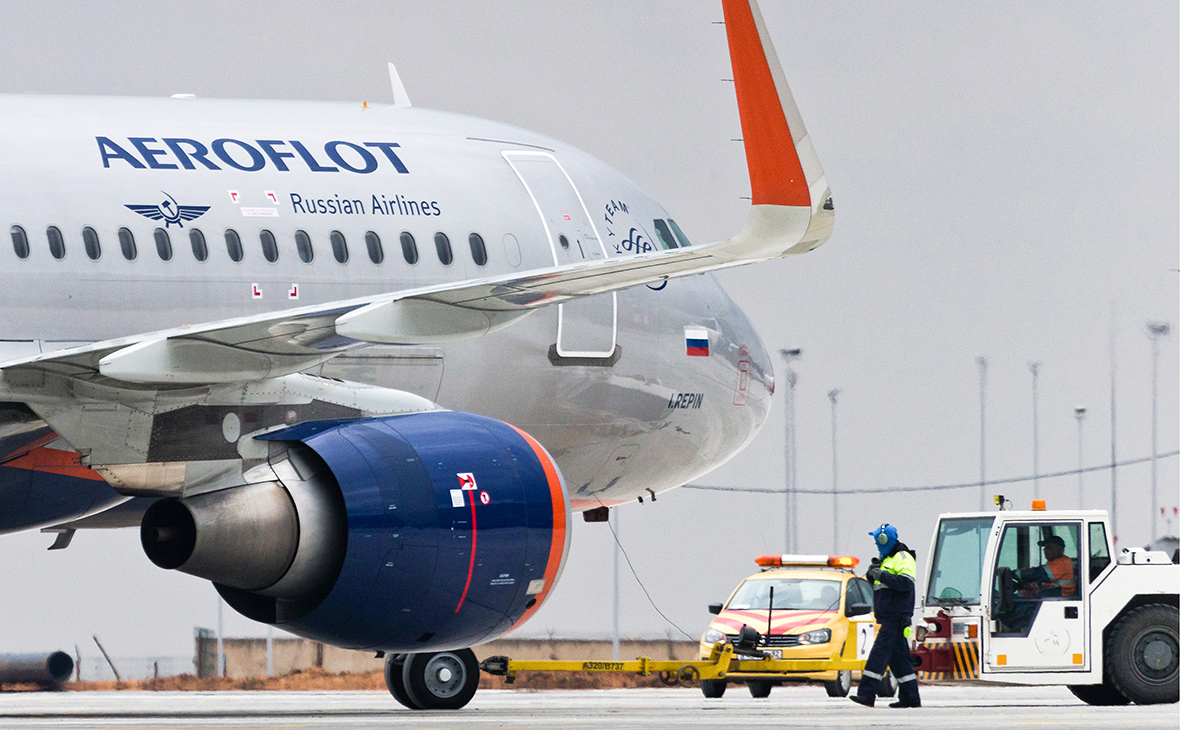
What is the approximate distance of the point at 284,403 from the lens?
40.9ft

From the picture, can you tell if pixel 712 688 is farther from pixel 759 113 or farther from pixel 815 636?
pixel 759 113

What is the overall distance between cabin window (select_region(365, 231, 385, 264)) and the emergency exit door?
1.57 metres

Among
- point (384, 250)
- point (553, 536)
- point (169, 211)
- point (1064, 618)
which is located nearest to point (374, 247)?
point (384, 250)

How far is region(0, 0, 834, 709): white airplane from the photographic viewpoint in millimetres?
10688

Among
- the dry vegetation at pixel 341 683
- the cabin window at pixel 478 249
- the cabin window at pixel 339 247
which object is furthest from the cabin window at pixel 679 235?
the dry vegetation at pixel 341 683

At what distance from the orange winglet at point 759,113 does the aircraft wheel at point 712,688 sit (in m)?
11.7

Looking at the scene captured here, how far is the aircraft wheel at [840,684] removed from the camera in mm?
20641

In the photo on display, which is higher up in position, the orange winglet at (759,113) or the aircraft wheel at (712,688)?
the orange winglet at (759,113)

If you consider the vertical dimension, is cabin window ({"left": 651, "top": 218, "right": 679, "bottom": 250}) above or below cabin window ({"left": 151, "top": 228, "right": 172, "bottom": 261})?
above

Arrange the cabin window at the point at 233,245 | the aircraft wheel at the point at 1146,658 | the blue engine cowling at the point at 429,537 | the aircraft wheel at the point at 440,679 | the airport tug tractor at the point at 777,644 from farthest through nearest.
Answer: the airport tug tractor at the point at 777,644
the aircraft wheel at the point at 1146,658
the aircraft wheel at the point at 440,679
the cabin window at the point at 233,245
the blue engine cowling at the point at 429,537

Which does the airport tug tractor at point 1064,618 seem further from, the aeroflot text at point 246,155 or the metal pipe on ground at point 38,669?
the metal pipe on ground at point 38,669

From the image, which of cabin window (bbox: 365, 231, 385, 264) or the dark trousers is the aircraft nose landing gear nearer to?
the dark trousers

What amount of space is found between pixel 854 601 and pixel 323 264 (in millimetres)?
9758

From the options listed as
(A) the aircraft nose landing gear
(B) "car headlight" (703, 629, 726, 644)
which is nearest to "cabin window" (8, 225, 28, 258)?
(A) the aircraft nose landing gear
